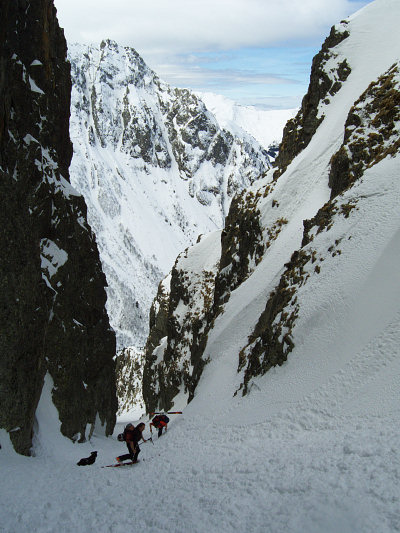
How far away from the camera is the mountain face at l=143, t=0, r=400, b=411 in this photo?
1532 centimetres

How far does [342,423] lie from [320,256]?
30.8ft

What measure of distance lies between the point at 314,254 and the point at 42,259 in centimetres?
1559

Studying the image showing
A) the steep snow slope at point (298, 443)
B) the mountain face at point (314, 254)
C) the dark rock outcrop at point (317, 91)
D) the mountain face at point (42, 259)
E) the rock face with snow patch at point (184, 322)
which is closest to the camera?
the steep snow slope at point (298, 443)

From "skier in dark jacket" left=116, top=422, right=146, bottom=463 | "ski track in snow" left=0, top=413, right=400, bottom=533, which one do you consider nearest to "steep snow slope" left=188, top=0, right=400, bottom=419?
"ski track in snow" left=0, top=413, right=400, bottom=533

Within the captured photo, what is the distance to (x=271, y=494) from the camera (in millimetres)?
8766

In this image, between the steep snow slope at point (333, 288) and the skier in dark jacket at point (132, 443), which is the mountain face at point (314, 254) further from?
the skier in dark jacket at point (132, 443)

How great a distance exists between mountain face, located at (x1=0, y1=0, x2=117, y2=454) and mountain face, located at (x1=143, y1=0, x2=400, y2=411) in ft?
24.5

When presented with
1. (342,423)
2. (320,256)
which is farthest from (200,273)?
(342,423)

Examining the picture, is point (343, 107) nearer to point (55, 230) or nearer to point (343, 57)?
point (343, 57)

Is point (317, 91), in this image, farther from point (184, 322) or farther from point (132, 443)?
point (132, 443)

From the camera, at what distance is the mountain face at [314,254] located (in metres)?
15.3

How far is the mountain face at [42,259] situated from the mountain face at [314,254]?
7.45m

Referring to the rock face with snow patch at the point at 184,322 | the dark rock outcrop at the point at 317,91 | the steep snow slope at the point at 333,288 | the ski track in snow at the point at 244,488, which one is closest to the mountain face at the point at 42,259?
the ski track in snow at the point at 244,488

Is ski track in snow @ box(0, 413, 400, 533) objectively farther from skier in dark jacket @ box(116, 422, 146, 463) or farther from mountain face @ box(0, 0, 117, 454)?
mountain face @ box(0, 0, 117, 454)
